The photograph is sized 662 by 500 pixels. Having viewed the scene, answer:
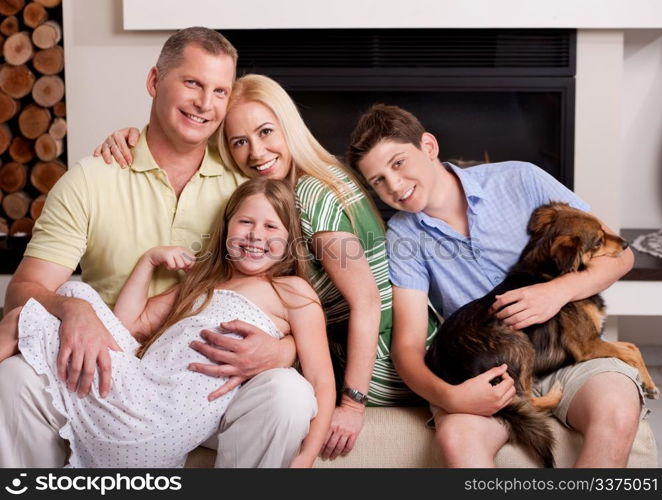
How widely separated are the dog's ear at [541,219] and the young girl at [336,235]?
1.10 ft

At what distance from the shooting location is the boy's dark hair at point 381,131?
6.65 ft

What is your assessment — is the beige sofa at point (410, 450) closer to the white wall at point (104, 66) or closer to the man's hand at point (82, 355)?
the man's hand at point (82, 355)

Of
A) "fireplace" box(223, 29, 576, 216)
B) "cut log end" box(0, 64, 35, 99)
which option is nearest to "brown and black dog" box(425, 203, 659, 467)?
"fireplace" box(223, 29, 576, 216)

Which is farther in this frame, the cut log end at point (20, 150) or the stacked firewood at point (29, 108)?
the cut log end at point (20, 150)

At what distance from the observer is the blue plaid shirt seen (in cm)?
Result: 202

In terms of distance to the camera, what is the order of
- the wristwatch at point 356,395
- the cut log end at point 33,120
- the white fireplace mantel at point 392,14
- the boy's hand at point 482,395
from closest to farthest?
the boy's hand at point 482,395, the wristwatch at point 356,395, the white fireplace mantel at point 392,14, the cut log end at point 33,120

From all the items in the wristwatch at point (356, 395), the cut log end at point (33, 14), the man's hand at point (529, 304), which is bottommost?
the wristwatch at point (356, 395)

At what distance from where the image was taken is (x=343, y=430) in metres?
1.83

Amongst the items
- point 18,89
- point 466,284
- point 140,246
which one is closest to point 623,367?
point 466,284

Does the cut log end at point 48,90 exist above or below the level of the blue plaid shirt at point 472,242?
above

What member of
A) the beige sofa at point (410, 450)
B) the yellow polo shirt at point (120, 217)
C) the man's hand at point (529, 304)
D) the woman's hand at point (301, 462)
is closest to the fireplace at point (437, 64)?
the yellow polo shirt at point (120, 217)

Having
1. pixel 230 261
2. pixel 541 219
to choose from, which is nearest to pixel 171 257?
pixel 230 261

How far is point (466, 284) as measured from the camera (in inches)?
80.4

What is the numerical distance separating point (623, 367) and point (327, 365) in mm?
641
